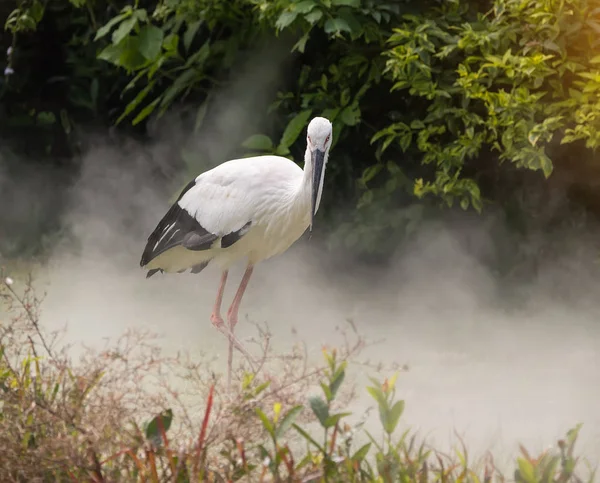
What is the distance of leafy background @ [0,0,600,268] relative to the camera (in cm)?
464

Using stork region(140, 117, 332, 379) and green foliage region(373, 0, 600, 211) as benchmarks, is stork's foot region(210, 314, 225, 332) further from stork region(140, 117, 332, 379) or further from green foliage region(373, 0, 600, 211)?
green foliage region(373, 0, 600, 211)

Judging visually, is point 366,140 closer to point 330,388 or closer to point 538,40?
point 538,40

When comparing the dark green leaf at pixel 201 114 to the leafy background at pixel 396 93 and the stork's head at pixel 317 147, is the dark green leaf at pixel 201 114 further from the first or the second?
the stork's head at pixel 317 147

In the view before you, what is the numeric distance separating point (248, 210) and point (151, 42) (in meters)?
1.99

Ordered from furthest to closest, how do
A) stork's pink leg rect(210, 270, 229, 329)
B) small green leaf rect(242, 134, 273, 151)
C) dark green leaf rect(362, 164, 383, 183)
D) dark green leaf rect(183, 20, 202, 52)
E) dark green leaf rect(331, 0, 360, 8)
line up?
dark green leaf rect(183, 20, 202, 52), dark green leaf rect(362, 164, 383, 183), small green leaf rect(242, 134, 273, 151), dark green leaf rect(331, 0, 360, 8), stork's pink leg rect(210, 270, 229, 329)

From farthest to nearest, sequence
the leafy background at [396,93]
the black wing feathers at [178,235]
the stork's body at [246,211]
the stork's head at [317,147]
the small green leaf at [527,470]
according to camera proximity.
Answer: the leafy background at [396,93] < the black wing feathers at [178,235] < the stork's body at [246,211] < the stork's head at [317,147] < the small green leaf at [527,470]

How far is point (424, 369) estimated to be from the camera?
4434 millimetres

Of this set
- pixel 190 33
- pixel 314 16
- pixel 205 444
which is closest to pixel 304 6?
pixel 314 16

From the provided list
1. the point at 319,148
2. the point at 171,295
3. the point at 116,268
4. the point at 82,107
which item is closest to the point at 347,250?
the point at 171,295

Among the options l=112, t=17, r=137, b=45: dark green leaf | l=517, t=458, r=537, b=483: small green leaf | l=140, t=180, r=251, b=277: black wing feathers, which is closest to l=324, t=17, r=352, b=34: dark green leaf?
l=140, t=180, r=251, b=277: black wing feathers

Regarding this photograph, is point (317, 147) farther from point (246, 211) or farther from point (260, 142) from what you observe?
point (260, 142)

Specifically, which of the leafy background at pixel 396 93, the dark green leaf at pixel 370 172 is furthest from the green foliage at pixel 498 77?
the dark green leaf at pixel 370 172

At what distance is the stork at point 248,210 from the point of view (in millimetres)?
3850

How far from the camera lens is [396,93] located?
225 inches
